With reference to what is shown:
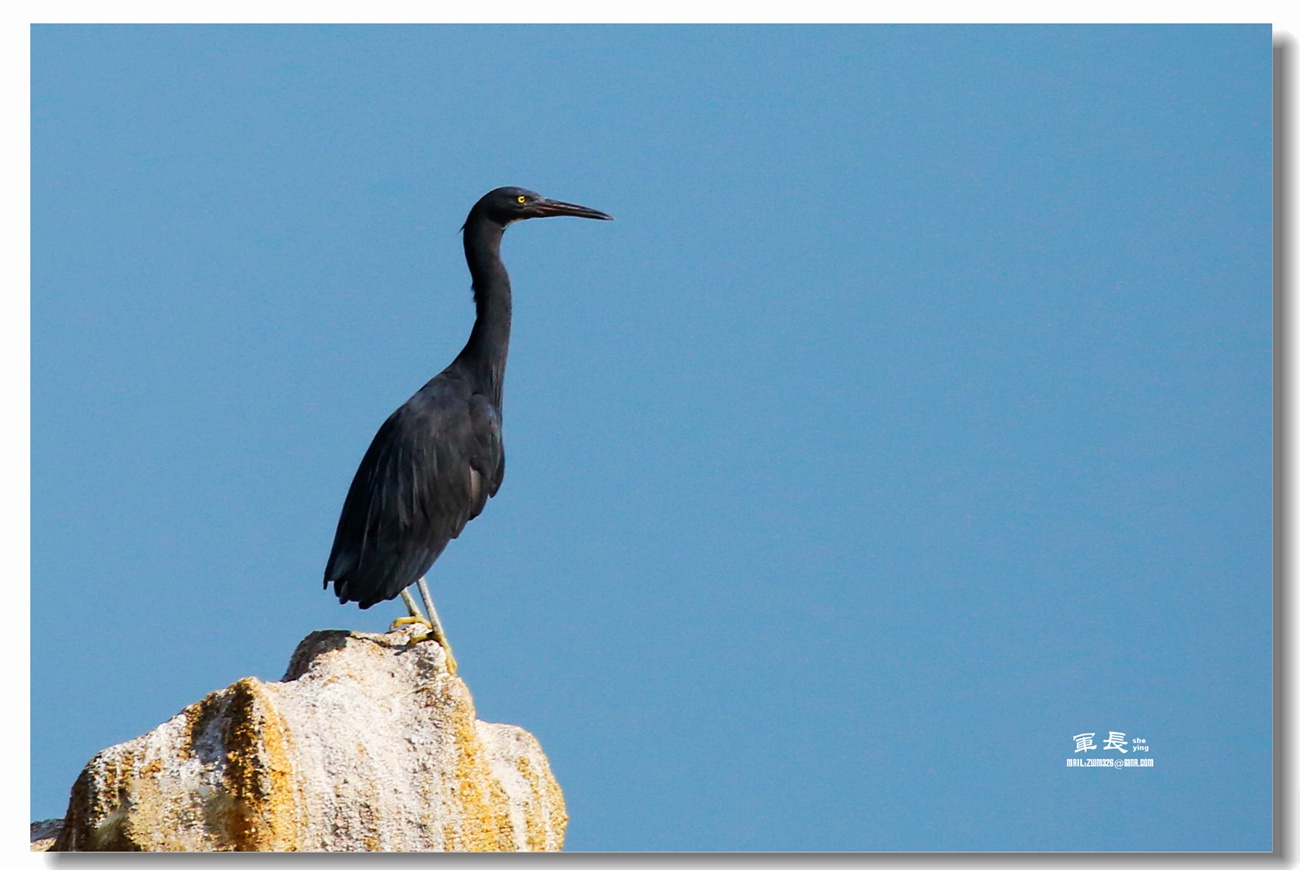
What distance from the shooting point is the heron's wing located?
766cm

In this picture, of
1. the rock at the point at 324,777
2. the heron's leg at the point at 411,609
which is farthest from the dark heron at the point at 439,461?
the rock at the point at 324,777

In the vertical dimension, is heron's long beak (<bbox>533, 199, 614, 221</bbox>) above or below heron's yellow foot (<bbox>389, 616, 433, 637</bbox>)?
above

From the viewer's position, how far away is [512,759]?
21.4 feet

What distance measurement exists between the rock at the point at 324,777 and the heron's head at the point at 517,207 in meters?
3.18

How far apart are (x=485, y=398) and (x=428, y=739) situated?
2801 mm

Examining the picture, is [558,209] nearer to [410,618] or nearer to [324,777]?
[410,618]

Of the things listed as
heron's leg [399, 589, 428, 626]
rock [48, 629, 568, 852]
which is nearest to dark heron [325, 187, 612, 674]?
heron's leg [399, 589, 428, 626]

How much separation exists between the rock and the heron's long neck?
240cm

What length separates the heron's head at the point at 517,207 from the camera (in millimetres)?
8812

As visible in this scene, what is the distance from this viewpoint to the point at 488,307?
8688 mm

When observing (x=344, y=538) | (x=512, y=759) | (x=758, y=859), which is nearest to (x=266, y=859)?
(x=512, y=759)

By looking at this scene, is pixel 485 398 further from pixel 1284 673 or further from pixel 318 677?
pixel 1284 673

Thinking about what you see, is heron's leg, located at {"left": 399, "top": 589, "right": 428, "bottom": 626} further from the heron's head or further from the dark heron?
the heron's head

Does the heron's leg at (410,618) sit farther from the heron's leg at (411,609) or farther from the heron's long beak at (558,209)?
the heron's long beak at (558,209)
